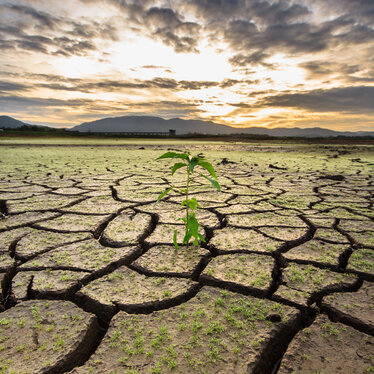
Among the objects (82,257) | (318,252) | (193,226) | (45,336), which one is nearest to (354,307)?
(318,252)

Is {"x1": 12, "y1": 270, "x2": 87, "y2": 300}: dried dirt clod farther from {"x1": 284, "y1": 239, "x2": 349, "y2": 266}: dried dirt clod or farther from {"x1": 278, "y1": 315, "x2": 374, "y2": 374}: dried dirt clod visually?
{"x1": 284, "y1": 239, "x2": 349, "y2": 266}: dried dirt clod

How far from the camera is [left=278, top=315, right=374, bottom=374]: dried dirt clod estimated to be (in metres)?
0.72

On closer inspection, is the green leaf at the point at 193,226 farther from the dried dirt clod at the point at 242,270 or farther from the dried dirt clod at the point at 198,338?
the dried dirt clod at the point at 198,338

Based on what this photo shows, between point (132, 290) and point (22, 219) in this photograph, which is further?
point (22, 219)

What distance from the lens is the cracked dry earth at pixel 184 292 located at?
754 mm

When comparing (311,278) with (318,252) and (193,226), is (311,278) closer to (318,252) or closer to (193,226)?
(318,252)

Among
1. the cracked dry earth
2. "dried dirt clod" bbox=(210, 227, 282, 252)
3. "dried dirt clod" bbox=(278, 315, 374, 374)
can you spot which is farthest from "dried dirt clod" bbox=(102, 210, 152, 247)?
"dried dirt clod" bbox=(278, 315, 374, 374)

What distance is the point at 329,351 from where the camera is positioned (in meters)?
0.77

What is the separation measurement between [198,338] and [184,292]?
234 mm

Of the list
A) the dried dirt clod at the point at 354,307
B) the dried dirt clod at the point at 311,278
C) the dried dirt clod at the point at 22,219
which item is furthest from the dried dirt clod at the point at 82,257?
the dried dirt clod at the point at 354,307

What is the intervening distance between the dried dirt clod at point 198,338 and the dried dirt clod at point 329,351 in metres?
0.06

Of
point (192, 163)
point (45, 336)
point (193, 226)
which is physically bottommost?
point (45, 336)

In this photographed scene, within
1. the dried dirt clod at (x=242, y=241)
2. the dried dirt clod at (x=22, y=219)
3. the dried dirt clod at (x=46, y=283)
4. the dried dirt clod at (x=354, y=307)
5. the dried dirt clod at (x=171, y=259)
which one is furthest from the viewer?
the dried dirt clod at (x=22, y=219)

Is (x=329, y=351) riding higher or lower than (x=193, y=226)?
lower
